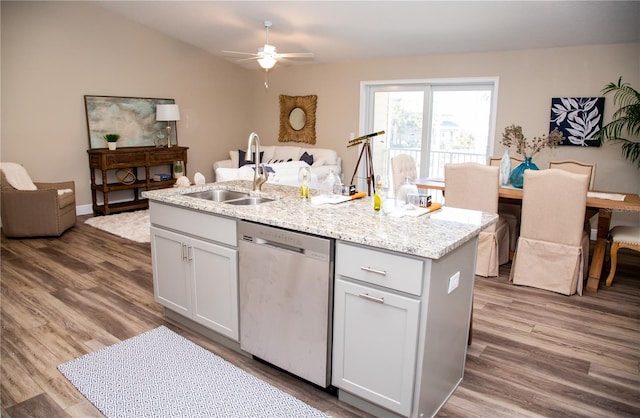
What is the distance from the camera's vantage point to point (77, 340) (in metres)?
2.91

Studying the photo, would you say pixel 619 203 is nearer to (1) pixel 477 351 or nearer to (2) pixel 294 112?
(1) pixel 477 351

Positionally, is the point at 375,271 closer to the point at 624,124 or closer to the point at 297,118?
the point at 624,124

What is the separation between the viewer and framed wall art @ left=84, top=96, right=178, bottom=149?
6.56 metres

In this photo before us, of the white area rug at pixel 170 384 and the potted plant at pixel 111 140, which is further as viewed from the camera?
the potted plant at pixel 111 140

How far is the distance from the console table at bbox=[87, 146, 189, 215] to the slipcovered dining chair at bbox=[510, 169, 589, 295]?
5247 millimetres

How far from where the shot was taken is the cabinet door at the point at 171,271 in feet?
9.62

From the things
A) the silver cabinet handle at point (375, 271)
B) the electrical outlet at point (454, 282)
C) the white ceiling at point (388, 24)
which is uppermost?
the white ceiling at point (388, 24)

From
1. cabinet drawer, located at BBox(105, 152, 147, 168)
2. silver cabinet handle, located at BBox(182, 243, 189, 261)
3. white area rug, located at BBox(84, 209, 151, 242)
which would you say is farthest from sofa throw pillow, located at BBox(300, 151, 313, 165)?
silver cabinet handle, located at BBox(182, 243, 189, 261)

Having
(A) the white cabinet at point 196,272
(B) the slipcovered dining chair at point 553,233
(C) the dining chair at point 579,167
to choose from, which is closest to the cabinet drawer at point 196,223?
(A) the white cabinet at point 196,272

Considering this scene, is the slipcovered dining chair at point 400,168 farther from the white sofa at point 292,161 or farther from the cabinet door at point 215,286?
the cabinet door at point 215,286

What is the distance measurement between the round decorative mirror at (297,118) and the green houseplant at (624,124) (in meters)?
4.55

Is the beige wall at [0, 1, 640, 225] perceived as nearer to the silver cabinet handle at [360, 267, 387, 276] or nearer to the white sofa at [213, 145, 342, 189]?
the white sofa at [213, 145, 342, 189]

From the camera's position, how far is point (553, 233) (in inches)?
150

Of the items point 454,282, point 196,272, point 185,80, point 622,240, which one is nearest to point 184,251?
point 196,272
